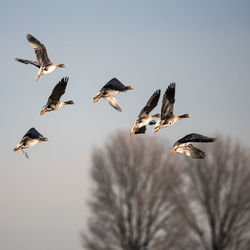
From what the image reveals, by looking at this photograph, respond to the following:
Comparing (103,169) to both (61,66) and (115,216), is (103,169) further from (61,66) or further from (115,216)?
(61,66)

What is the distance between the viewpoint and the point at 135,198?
39219mm

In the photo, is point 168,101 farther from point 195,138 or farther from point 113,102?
point 113,102

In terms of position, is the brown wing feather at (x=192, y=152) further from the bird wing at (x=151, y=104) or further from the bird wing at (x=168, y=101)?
the bird wing at (x=151, y=104)

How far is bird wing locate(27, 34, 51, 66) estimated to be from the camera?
17.7 metres

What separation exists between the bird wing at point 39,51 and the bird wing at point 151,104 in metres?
4.46

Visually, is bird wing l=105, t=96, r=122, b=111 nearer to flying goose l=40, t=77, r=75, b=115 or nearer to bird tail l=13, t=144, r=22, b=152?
flying goose l=40, t=77, r=75, b=115

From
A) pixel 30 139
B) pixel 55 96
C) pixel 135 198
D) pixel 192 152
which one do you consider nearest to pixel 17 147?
pixel 30 139

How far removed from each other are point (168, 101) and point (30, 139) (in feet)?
13.2

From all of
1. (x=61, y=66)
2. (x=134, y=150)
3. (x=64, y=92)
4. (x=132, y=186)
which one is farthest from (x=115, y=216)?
(x=64, y=92)

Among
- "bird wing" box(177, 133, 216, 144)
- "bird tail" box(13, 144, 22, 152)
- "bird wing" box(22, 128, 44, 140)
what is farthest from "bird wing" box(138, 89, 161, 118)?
"bird tail" box(13, 144, 22, 152)

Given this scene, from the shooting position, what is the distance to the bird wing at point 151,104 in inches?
580

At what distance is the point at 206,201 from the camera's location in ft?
125

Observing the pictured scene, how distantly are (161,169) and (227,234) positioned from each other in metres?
6.75

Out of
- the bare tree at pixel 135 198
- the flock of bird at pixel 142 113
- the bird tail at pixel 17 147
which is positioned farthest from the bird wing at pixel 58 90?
the bare tree at pixel 135 198
